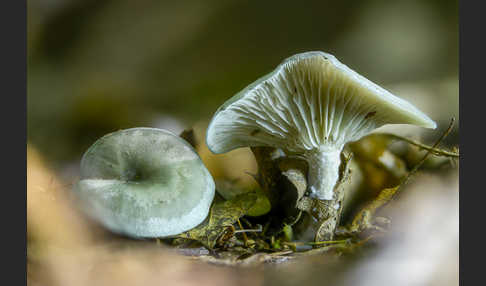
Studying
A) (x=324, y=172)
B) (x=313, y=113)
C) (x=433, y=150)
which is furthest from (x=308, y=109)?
(x=433, y=150)

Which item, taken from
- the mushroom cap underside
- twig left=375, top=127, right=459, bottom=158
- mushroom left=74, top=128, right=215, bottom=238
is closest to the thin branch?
twig left=375, top=127, right=459, bottom=158

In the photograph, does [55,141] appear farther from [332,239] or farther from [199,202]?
[332,239]

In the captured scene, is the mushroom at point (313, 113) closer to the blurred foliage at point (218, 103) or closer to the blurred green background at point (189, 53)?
the blurred foliage at point (218, 103)

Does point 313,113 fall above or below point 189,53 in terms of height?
below

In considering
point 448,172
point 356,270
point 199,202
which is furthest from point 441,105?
point 199,202

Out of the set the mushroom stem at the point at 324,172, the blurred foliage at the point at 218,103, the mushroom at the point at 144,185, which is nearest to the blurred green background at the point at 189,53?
the blurred foliage at the point at 218,103

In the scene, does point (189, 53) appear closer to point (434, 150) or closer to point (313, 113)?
point (313, 113)
